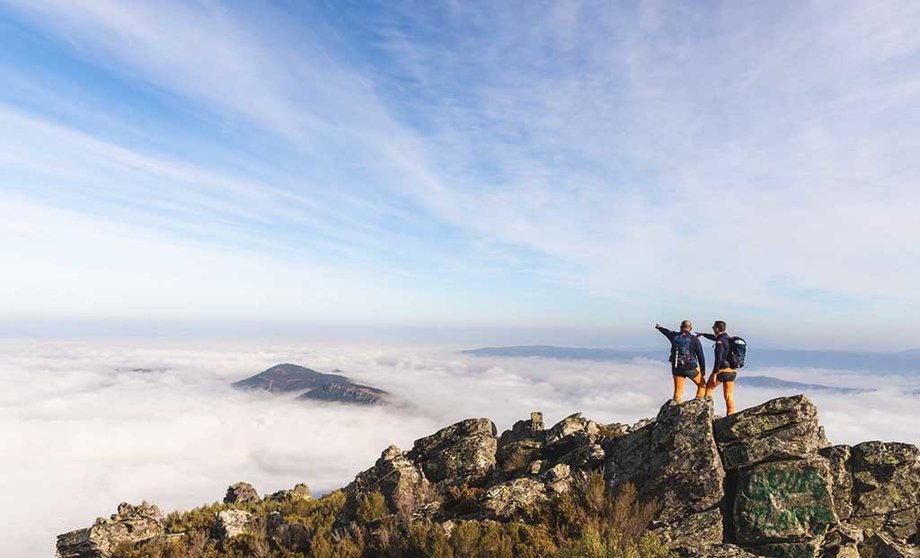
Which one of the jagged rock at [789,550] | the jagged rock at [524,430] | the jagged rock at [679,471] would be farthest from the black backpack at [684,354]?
the jagged rock at [524,430]

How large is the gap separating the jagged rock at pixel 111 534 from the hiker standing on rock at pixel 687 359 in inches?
743

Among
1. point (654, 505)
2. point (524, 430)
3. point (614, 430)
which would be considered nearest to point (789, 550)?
point (654, 505)

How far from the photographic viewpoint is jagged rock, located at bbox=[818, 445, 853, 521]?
12070 millimetres

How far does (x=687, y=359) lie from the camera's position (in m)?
16.0

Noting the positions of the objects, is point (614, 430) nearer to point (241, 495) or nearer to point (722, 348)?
point (722, 348)

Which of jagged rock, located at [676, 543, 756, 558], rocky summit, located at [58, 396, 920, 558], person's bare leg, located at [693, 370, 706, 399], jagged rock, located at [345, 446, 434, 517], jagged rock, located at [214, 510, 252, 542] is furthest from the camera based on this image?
person's bare leg, located at [693, 370, 706, 399]

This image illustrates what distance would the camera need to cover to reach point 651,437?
12.7 meters

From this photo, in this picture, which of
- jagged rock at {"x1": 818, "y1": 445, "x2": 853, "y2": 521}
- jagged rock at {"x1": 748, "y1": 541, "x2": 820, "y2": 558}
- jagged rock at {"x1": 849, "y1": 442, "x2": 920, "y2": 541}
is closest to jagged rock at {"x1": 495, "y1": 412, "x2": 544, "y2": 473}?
jagged rock at {"x1": 748, "y1": 541, "x2": 820, "y2": 558}

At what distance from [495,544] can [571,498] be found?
9.01 ft

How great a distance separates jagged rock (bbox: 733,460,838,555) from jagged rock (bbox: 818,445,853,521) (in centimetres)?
132

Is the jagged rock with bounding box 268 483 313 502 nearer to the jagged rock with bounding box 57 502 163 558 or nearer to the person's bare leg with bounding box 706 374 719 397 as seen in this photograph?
the jagged rock with bounding box 57 502 163 558

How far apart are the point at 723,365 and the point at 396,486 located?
11413 mm

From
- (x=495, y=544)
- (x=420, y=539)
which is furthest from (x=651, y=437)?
(x=420, y=539)

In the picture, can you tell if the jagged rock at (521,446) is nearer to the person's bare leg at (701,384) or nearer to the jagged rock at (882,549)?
the person's bare leg at (701,384)
